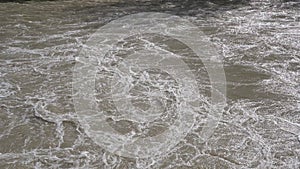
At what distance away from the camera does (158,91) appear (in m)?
5.46

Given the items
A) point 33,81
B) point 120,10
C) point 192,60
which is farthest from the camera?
point 120,10

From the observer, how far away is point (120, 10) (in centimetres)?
918

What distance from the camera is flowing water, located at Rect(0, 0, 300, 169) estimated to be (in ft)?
13.9

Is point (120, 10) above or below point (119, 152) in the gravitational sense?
above

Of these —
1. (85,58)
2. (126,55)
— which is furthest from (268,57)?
(85,58)

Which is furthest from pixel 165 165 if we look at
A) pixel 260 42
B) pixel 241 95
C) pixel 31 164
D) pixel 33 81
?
pixel 260 42

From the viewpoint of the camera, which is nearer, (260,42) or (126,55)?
(126,55)

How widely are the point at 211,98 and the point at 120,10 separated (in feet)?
14.9

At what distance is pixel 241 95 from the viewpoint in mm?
5367

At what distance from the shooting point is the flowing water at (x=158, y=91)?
13.9 ft

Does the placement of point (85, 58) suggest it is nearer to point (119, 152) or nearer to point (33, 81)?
point (33, 81)

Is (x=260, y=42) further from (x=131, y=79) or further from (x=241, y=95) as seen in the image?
(x=131, y=79)

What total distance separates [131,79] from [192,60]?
1.17 metres

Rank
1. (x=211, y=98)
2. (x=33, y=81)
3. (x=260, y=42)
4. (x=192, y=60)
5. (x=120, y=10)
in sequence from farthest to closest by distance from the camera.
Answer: (x=120, y=10) → (x=260, y=42) → (x=192, y=60) → (x=33, y=81) → (x=211, y=98)
